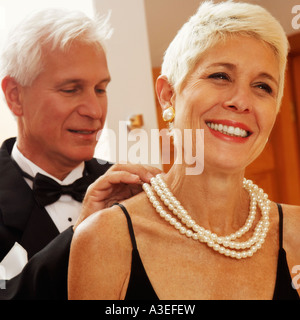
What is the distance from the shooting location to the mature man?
0.95 meters

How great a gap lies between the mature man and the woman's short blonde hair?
0.30 metres

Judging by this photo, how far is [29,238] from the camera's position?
3.09ft

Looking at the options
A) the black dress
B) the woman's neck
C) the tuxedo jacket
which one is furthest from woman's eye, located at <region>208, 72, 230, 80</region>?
the tuxedo jacket

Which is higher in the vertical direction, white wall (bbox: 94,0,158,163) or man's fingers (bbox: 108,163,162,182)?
white wall (bbox: 94,0,158,163)

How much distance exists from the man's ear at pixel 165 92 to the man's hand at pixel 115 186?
0.44 ft

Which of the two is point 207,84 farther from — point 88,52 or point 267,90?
point 88,52

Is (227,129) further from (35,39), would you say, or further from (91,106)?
(35,39)

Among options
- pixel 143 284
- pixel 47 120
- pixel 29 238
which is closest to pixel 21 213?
pixel 29 238

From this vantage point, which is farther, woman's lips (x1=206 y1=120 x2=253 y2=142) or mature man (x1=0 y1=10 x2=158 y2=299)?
mature man (x1=0 y1=10 x2=158 y2=299)

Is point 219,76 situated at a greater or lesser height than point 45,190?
greater

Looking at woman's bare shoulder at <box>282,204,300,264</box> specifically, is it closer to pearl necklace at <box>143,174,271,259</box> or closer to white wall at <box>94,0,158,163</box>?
pearl necklace at <box>143,174,271,259</box>

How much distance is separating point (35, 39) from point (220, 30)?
44cm

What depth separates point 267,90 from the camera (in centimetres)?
77
